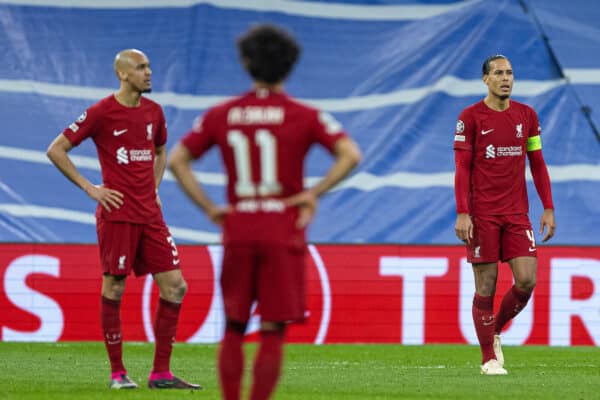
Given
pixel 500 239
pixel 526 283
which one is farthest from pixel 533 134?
pixel 526 283

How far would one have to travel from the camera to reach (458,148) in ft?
31.2

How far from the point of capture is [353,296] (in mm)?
14227

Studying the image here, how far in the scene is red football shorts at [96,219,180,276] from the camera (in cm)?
823

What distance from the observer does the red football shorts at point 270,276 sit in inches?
225

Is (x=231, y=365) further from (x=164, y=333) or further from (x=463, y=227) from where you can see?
(x=463, y=227)

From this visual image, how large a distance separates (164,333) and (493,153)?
270 cm

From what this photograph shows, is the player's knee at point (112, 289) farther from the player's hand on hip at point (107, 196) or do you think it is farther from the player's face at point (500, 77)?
the player's face at point (500, 77)

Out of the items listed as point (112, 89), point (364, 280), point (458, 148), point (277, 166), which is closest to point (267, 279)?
point (277, 166)

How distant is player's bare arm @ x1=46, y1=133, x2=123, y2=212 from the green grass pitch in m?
1.09

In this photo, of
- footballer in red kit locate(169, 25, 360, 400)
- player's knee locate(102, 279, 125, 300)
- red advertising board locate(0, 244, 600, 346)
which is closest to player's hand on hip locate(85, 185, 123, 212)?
player's knee locate(102, 279, 125, 300)

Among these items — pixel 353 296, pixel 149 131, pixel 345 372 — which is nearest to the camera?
pixel 149 131

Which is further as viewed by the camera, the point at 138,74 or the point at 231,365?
the point at 138,74

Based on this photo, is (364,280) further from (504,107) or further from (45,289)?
(504,107)

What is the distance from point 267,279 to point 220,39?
12425 mm
